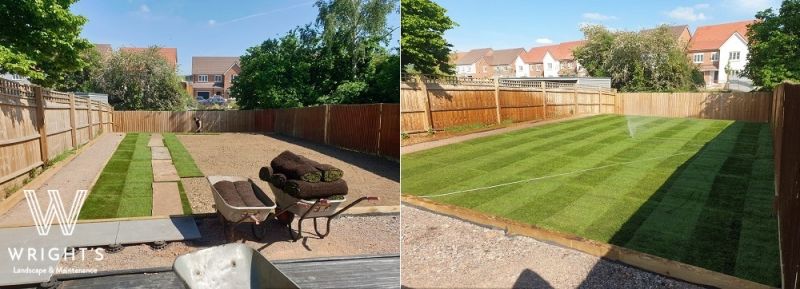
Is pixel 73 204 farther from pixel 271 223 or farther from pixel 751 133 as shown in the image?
pixel 751 133

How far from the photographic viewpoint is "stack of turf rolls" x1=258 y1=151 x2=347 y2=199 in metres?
4.89

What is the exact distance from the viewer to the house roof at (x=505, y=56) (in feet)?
10.4

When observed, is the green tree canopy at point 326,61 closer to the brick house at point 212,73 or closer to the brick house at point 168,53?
the brick house at point 212,73

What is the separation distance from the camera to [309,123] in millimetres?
7121

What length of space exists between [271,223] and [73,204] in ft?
5.92

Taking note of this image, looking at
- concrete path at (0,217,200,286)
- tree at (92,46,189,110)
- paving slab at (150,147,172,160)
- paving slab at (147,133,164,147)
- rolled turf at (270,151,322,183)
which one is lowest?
concrete path at (0,217,200,286)

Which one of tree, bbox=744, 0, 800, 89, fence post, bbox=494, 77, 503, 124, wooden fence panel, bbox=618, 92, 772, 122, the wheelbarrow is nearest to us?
tree, bbox=744, 0, 800, 89

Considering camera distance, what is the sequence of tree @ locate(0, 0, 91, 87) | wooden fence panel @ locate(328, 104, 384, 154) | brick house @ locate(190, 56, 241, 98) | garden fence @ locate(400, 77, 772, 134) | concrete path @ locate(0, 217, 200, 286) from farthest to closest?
wooden fence panel @ locate(328, 104, 384, 154), brick house @ locate(190, 56, 241, 98), tree @ locate(0, 0, 91, 87), concrete path @ locate(0, 217, 200, 286), garden fence @ locate(400, 77, 772, 134)

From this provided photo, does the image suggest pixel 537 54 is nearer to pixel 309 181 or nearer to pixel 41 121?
pixel 309 181

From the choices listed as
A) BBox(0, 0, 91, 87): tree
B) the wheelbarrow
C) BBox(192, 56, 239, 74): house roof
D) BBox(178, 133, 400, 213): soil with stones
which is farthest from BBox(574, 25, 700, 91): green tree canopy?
BBox(0, 0, 91, 87): tree

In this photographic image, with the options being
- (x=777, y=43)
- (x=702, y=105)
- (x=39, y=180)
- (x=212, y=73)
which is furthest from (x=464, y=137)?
(x=39, y=180)

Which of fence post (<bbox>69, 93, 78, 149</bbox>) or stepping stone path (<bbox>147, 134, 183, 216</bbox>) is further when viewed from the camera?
stepping stone path (<bbox>147, 134, 183, 216</bbox>)

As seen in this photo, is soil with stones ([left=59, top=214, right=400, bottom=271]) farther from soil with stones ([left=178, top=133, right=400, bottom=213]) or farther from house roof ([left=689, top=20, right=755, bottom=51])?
Result: house roof ([left=689, top=20, right=755, bottom=51])

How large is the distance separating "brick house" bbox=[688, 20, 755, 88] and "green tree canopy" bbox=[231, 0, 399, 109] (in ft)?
8.16
